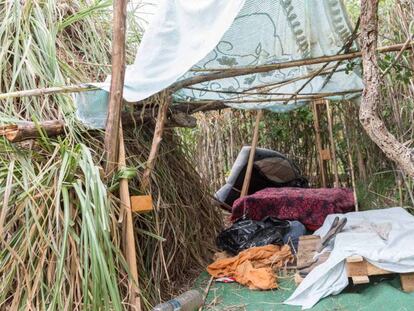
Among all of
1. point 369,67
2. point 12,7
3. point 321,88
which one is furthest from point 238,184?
point 369,67

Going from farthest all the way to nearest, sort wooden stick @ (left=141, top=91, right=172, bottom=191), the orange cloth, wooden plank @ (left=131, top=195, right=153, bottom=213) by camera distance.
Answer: the orange cloth, wooden stick @ (left=141, top=91, right=172, bottom=191), wooden plank @ (left=131, top=195, right=153, bottom=213)

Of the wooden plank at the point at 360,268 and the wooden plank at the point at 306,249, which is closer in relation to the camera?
the wooden plank at the point at 360,268

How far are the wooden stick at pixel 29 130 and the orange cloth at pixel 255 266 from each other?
A: 163cm

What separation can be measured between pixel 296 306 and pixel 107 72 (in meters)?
2.00

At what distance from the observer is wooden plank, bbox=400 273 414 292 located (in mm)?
2490

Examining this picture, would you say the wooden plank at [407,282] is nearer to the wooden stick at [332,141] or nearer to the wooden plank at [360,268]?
the wooden plank at [360,268]

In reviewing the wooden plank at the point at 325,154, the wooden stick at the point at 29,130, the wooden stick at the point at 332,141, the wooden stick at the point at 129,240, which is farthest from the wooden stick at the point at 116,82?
the wooden plank at the point at 325,154

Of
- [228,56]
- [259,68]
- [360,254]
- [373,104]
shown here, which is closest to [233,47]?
[228,56]

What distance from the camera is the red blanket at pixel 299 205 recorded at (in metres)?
4.39

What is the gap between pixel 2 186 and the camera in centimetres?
215

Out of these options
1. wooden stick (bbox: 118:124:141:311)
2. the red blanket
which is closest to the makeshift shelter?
wooden stick (bbox: 118:124:141:311)

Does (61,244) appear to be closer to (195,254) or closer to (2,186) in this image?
(2,186)

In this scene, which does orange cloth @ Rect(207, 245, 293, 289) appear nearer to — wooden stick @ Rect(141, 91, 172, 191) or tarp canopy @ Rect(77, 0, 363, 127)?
wooden stick @ Rect(141, 91, 172, 191)

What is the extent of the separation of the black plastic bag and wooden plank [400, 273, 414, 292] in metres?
1.44
